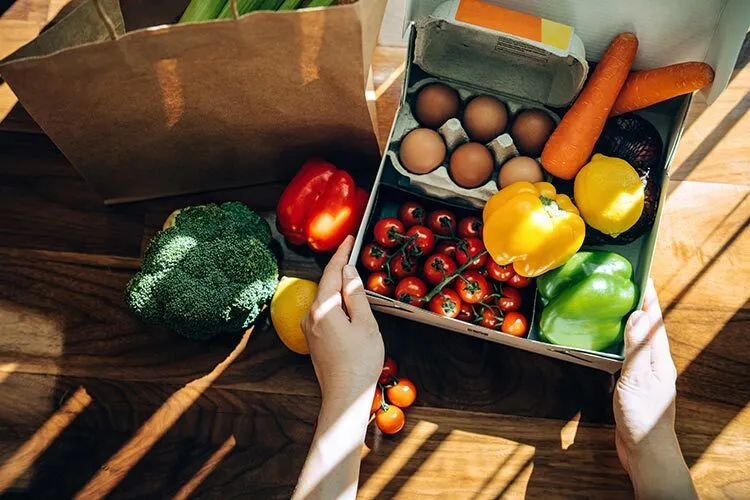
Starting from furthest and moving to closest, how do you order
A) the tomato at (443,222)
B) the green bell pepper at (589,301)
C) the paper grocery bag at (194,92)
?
the tomato at (443,222), the green bell pepper at (589,301), the paper grocery bag at (194,92)

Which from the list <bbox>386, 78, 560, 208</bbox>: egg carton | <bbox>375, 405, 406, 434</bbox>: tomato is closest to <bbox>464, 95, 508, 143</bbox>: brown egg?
<bbox>386, 78, 560, 208</bbox>: egg carton

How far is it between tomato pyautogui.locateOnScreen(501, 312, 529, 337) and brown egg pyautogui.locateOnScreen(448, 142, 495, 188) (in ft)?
0.70

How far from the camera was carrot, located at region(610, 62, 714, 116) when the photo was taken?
0.93m

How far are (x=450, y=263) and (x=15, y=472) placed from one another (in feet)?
2.61

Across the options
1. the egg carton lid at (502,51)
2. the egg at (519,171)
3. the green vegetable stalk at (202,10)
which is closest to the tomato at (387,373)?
the egg at (519,171)

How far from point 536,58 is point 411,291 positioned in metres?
0.42

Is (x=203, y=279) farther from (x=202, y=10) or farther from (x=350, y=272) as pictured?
(x=202, y=10)

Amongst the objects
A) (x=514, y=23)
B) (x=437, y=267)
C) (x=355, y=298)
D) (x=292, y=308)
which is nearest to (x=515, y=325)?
(x=437, y=267)

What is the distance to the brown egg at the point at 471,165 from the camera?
971 mm

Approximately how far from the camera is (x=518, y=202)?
90 cm

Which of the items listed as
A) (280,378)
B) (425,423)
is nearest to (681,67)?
(425,423)

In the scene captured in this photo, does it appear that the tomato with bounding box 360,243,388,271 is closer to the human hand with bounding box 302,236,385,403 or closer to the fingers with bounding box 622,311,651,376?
the human hand with bounding box 302,236,385,403

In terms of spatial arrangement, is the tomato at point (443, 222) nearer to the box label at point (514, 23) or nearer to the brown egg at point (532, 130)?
the brown egg at point (532, 130)

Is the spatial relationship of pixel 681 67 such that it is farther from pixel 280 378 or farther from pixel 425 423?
pixel 280 378
